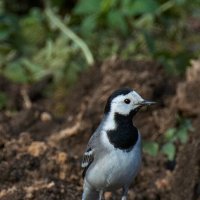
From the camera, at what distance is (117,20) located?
31.0 ft

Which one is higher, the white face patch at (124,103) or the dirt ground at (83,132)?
the white face patch at (124,103)

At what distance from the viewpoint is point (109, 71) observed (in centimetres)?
852

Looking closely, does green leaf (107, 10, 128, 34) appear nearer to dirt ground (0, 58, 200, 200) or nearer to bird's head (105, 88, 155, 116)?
dirt ground (0, 58, 200, 200)

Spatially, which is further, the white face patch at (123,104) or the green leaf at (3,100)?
the green leaf at (3,100)

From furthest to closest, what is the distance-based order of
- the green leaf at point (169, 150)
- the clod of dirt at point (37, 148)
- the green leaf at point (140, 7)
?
the green leaf at point (140, 7), the green leaf at point (169, 150), the clod of dirt at point (37, 148)

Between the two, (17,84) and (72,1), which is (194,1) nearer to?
(17,84)

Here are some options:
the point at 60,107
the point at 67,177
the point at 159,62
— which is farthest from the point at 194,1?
the point at 67,177

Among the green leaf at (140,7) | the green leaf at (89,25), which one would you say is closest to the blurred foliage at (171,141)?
the green leaf at (140,7)

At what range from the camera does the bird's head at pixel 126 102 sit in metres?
6.05

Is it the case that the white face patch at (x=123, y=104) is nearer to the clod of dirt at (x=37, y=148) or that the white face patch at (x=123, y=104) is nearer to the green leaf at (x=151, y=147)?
the clod of dirt at (x=37, y=148)

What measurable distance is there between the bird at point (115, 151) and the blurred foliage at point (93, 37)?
Answer: 3.28m

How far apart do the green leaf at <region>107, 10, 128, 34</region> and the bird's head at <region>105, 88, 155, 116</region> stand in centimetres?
345

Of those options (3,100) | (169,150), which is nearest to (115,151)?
(169,150)

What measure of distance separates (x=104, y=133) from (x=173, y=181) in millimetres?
972
